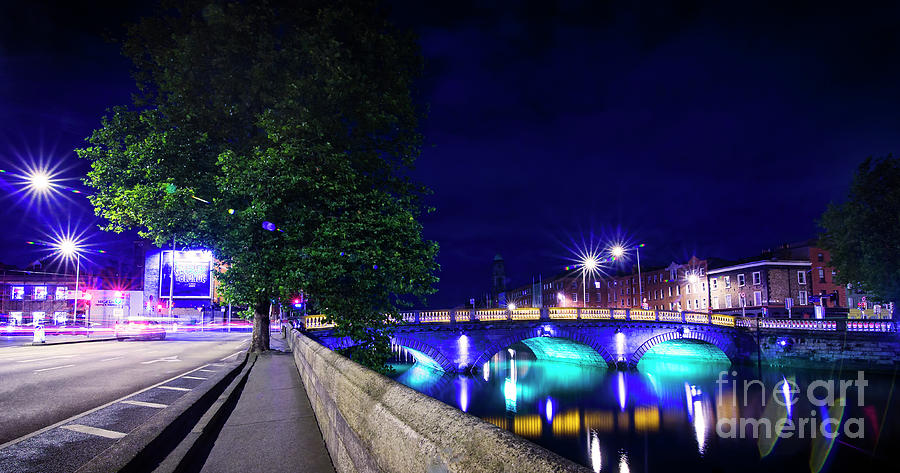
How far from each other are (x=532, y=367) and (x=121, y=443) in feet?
199

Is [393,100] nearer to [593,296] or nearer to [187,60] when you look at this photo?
[187,60]

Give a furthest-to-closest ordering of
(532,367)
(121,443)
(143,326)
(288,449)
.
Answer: (532,367)
(143,326)
(288,449)
(121,443)

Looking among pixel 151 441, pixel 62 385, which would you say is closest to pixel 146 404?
pixel 151 441

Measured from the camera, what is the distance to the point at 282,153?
564 inches

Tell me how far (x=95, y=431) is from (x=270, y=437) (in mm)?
2317

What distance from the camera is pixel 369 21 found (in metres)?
17.4

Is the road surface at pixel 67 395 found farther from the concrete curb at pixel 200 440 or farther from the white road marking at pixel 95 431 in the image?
the concrete curb at pixel 200 440

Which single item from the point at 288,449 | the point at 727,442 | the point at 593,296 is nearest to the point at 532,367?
the point at 727,442

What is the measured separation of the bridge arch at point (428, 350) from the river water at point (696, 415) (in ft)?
3.94

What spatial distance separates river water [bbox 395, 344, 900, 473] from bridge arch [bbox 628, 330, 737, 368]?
2.10m

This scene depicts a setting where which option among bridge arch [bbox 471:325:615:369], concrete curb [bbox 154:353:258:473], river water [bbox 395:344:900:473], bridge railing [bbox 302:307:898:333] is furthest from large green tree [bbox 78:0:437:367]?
bridge arch [bbox 471:325:615:369]

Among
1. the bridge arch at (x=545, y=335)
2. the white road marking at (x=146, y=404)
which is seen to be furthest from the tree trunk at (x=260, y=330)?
the bridge arch at (x=545, y=335)

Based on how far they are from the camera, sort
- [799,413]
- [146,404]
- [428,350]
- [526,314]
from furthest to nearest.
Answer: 1. [526,314]
2. [428,350]
3. [799,413]
4. [146,404]

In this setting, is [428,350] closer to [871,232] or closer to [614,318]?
[614,318]
